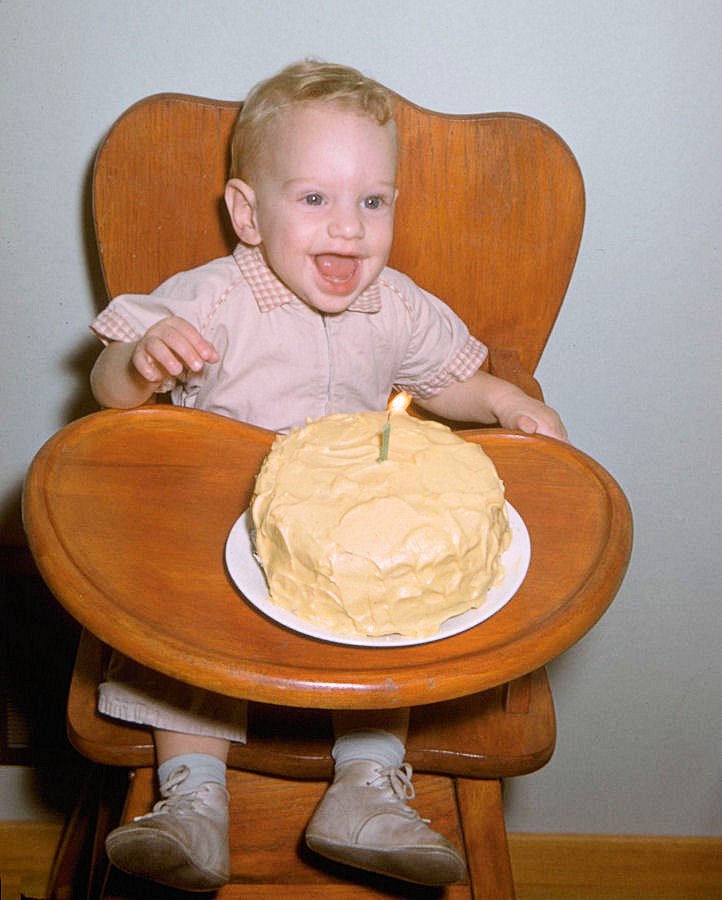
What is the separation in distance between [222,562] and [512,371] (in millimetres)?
572

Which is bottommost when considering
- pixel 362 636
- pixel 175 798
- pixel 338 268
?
pixel 175 798

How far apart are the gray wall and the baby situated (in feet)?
0.44

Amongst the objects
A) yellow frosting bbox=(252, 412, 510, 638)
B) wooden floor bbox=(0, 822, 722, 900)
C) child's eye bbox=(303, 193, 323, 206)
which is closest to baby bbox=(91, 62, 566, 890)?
child's eye bbox=(303, 193, 323, 206)

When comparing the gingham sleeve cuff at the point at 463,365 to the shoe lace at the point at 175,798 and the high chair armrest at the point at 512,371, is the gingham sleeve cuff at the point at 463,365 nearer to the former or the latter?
the high chair armrest at the point at 512,371

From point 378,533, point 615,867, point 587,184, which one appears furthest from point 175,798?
point 615,867

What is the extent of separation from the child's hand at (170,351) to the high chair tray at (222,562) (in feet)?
0.25

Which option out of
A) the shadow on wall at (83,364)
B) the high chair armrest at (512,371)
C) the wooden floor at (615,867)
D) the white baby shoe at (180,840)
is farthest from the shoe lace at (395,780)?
the wooden floor at (615,867)

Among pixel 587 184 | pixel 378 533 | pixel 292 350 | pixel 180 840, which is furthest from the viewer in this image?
pixel 587 184

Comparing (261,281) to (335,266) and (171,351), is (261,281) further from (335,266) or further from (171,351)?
(171,351)

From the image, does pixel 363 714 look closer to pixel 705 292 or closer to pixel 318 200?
pixel 318 200

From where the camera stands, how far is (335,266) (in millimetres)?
1216

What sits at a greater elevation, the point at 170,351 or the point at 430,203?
the point at 430,203

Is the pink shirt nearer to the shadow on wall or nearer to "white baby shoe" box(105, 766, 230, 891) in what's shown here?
the shadow on wall

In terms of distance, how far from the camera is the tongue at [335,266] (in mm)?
1209
